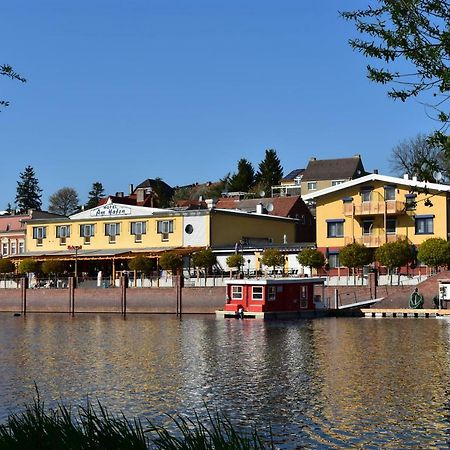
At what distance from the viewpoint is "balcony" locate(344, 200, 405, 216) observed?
241 ft

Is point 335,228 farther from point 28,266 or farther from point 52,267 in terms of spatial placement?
point 28,266

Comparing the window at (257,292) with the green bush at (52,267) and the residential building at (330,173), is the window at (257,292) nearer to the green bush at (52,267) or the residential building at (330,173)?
the green bush at (52,267)

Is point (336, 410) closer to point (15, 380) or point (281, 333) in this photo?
point (15, 380)

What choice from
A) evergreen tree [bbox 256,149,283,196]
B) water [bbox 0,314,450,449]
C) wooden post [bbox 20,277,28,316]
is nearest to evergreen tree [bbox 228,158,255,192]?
evergreen tree [bbox 256,149,283,196]

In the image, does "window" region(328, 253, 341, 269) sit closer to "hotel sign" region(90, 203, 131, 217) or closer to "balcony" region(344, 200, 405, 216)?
"balcony" region(344, 200, 405, 216)

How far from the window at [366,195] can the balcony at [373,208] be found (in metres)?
0.67

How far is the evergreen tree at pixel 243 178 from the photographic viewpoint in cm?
14350

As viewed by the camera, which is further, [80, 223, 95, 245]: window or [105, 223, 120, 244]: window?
[80, 223, 95, 245]: window

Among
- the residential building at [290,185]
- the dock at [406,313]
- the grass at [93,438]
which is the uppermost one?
the residential building at [290,185]

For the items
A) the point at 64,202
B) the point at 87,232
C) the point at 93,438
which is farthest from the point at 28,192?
the point at 93,438

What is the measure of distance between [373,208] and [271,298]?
15259 millimetres

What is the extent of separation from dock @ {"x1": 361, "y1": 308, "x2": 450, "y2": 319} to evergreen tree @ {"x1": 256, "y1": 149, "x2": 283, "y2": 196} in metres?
81.4

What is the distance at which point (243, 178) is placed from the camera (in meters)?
144

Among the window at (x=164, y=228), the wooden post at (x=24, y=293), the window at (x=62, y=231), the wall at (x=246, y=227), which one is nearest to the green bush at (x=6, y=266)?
the window at (x=62, y=231)
